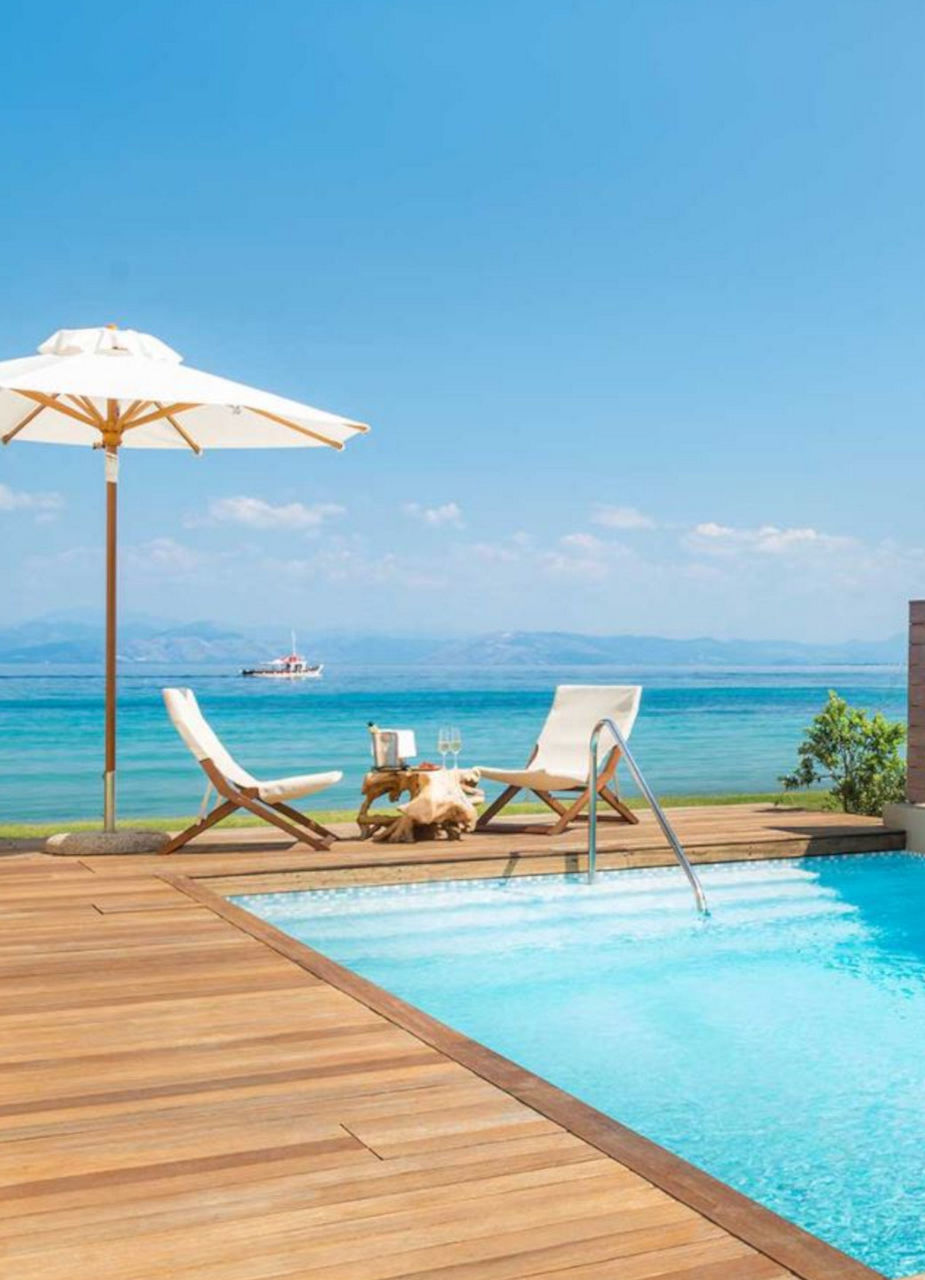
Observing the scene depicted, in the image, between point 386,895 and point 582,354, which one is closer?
point 386,895

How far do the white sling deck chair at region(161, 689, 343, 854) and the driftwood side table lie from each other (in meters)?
0.49

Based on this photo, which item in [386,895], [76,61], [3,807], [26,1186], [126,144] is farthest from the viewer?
[126,144]

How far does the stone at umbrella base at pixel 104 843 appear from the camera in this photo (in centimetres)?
666

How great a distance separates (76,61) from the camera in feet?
83.2

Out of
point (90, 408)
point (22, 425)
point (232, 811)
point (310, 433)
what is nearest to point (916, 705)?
point (310, 433)

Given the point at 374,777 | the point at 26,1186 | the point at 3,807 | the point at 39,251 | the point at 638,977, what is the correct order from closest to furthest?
the point at 26,1186
the point at 638,977
the point at 374,777
the point at 3,807
the point at 39,251

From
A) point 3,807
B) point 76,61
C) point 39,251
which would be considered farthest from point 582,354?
point 3,807

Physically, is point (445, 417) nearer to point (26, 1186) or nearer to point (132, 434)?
point (132, 434)

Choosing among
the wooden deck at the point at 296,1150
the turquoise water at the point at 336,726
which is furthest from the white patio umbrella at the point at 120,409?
the turquoise water at the point at 336,726

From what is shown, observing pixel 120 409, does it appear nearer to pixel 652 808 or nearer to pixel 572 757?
pixel 572 757

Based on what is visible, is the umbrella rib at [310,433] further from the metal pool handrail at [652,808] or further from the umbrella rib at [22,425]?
the metal pool handrail at [652,808]

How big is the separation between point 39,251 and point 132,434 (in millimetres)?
31644

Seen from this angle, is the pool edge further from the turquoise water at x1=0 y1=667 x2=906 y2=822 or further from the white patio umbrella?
the turquoise water at x1=0 y1=667 x2=906 y2=822

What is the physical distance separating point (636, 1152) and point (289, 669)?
60.6 metres
